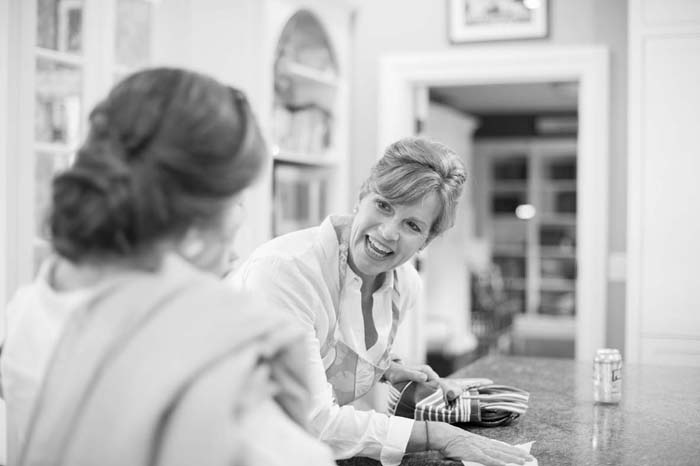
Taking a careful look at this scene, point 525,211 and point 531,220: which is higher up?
point 525,211

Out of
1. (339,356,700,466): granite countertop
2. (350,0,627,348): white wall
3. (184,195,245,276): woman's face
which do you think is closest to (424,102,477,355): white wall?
(350,0,627,348): white wall

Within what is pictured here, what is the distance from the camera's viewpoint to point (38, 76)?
10.2ft

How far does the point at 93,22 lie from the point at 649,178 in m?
2.58

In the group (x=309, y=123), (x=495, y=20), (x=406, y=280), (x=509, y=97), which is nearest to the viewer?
(x=406, y=280)

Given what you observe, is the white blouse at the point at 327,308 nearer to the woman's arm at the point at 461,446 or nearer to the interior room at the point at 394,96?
the woman's arm at the point at 461,446

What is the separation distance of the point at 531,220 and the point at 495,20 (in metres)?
5.69

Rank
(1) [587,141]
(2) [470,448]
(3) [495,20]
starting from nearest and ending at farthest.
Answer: (2) [470,448] < (1) [587,141] < (3) [495,20]

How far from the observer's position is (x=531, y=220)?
9516 millimetres

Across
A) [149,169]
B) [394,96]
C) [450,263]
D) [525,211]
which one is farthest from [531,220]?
[149,169]

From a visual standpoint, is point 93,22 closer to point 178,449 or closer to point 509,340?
point 178,449

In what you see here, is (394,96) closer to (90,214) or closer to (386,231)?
(386,231)

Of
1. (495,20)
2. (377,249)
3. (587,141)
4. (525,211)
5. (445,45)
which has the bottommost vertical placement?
(377,249)

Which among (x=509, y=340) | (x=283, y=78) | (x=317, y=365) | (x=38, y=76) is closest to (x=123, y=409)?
(x=317, y=365)

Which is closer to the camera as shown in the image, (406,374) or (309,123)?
(406,374)
